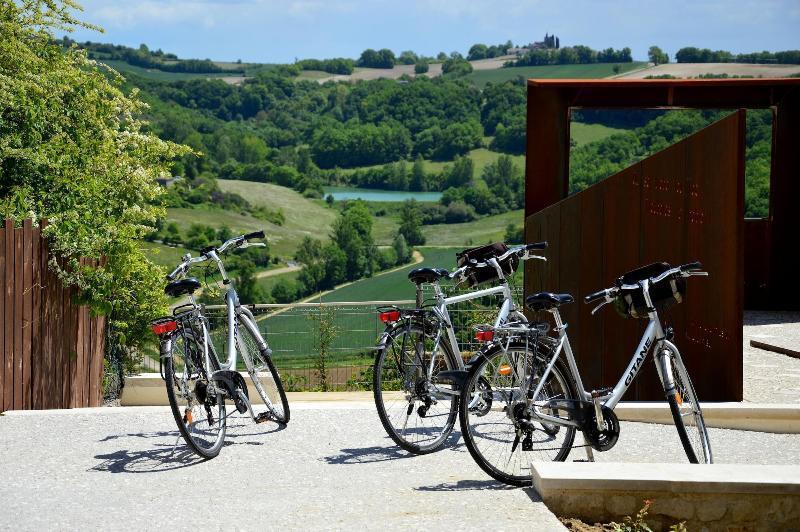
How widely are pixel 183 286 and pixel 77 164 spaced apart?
586 centimetres

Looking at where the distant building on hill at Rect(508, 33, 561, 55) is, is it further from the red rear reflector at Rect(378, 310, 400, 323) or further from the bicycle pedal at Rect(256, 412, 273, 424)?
the red rear reflector at Rect(378, 310, 400, 323)

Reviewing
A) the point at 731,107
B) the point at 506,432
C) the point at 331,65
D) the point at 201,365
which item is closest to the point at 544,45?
the point at 331,65

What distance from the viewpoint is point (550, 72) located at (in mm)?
129500

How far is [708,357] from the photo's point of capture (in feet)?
28.0

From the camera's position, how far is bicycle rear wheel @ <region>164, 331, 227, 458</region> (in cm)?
709

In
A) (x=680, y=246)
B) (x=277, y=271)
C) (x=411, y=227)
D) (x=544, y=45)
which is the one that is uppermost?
(x=544, y=45)

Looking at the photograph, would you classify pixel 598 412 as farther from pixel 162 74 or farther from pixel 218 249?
pixel 162 74

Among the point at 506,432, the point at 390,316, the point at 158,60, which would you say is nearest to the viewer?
the point at 506,432

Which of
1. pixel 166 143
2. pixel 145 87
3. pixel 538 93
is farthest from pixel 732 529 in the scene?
pixel 145 87

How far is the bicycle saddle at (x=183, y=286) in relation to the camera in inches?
299

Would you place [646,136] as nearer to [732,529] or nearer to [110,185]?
[110,185]

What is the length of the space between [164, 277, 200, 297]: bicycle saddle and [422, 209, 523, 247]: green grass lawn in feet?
271

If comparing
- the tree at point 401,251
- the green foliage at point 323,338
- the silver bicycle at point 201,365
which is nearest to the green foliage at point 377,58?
the tree at point 401,251

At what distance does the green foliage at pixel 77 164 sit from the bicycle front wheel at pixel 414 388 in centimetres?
413
